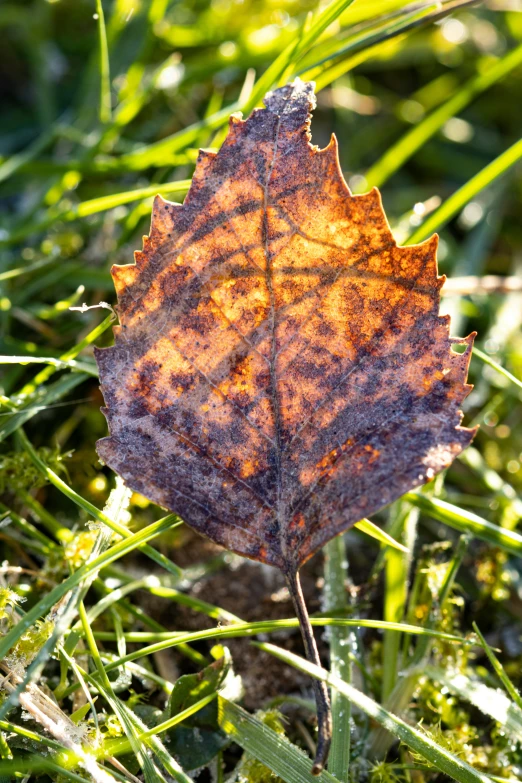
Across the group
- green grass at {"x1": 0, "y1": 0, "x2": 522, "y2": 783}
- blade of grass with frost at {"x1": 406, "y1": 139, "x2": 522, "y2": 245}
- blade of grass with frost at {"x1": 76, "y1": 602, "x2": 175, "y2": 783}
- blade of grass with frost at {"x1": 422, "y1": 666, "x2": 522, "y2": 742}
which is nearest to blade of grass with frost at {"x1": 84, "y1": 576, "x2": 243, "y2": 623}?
green grass at {"x1": 0, "y1": 0, "x2": 522, "y2": 783}

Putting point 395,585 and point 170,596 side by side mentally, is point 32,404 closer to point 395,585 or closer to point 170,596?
point 170,596

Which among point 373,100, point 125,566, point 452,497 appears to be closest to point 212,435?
point 125,566

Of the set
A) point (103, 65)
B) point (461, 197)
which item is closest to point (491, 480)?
point (461, 197)

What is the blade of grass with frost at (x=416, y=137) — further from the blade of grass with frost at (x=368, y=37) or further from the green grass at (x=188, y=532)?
the blade of grass with frost at (x=368, y=37)

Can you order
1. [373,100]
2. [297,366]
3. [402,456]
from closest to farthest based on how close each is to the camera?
[402,456]
[297,366]
[373,100]

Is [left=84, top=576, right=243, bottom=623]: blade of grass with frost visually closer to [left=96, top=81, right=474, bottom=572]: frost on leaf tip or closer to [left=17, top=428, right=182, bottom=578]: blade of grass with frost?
[left=17, top=428, right=182, bottom=578]: blade of grass with frost

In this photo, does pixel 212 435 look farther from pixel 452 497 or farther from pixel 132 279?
pixel 452 497

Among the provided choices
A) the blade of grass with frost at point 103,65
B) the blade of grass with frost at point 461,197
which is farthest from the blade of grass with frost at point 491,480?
the blade of grass with frost at point 103,65
